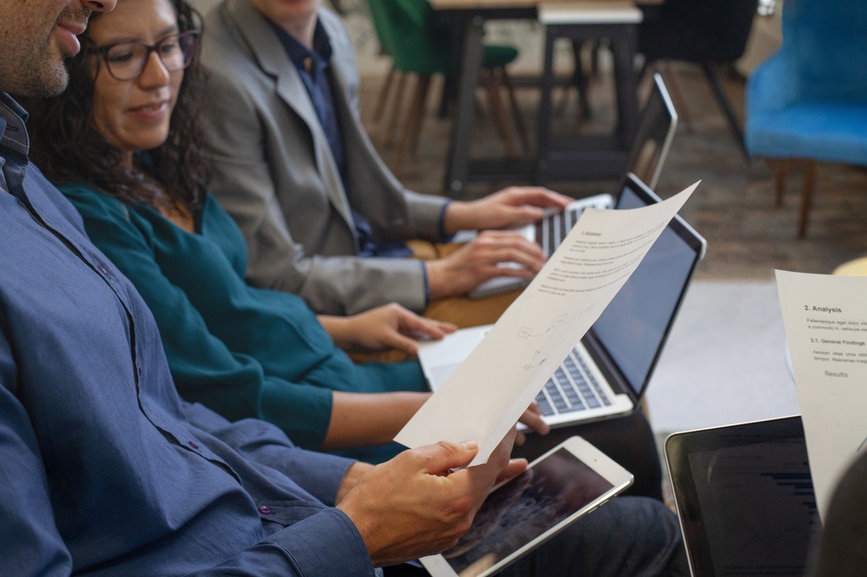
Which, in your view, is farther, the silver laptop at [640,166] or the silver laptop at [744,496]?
the silver laptop at [640,166]

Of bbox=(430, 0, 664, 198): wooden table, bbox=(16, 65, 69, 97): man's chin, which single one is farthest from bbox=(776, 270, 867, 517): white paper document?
bbox=(430, 0, 664, 198): wooden table

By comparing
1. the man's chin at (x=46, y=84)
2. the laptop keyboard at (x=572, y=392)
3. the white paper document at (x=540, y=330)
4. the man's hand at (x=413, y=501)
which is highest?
the man's chin at (x=46, y=84)

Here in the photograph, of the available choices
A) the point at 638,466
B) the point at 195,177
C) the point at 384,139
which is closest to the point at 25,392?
the point at 195,177

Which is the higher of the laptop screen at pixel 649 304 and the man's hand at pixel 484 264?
the laptop screen at pixel 649 304

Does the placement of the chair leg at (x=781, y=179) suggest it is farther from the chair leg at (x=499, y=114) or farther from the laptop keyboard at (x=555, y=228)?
the laptop keyboard at (x=555, y=228)

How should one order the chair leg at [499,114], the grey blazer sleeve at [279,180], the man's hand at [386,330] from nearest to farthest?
1. the man's hand at [386,330]
2. the grey blazer sleeve at [279,180]
3. the chair leg at [499,114]

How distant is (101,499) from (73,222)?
38 centimetres

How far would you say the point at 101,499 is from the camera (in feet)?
2.52

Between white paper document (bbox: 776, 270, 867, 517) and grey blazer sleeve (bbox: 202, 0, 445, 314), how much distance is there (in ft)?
3.43

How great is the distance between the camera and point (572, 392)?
1325mm

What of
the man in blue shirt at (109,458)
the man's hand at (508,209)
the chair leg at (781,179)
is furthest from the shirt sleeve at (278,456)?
the chair leg at (781,179)

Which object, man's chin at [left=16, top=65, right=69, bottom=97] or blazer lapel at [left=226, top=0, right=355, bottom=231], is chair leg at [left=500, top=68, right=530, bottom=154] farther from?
man's chin at [left=16, top=65, right=69, bottom=97]

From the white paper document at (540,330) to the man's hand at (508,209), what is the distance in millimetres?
909

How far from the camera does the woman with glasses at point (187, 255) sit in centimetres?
119
